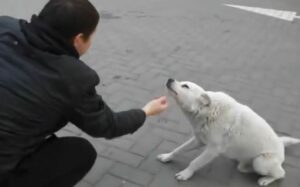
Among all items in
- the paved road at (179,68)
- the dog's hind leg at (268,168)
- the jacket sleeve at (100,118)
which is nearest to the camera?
the jacket sleeve at (100,118)

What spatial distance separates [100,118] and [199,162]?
1.28m

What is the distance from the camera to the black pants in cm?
263

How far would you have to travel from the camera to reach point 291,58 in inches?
291

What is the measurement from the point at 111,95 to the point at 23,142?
8.67 ft

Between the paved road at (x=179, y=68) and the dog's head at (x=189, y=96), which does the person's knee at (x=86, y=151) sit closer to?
the paved road at (x=179, y=68)

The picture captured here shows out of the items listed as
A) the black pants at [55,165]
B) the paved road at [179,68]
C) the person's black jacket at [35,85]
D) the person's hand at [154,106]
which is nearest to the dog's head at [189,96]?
the person's hand at [154,106]

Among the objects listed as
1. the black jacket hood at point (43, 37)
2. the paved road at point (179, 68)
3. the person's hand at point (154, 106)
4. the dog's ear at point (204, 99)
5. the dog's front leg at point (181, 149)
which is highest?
the black jacket hood at point (43, 37)

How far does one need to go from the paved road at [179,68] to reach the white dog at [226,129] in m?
0.30

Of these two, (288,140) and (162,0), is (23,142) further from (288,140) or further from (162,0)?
(162,0)

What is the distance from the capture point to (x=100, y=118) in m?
2.56

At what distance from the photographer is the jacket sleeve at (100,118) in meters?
2.44

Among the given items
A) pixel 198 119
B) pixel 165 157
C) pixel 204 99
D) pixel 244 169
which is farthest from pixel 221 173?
pixel 204 99

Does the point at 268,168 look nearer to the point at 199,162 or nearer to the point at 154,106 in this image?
the point at 199,162

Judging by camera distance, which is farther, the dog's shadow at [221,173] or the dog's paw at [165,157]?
the dog's paw at [165,157]
